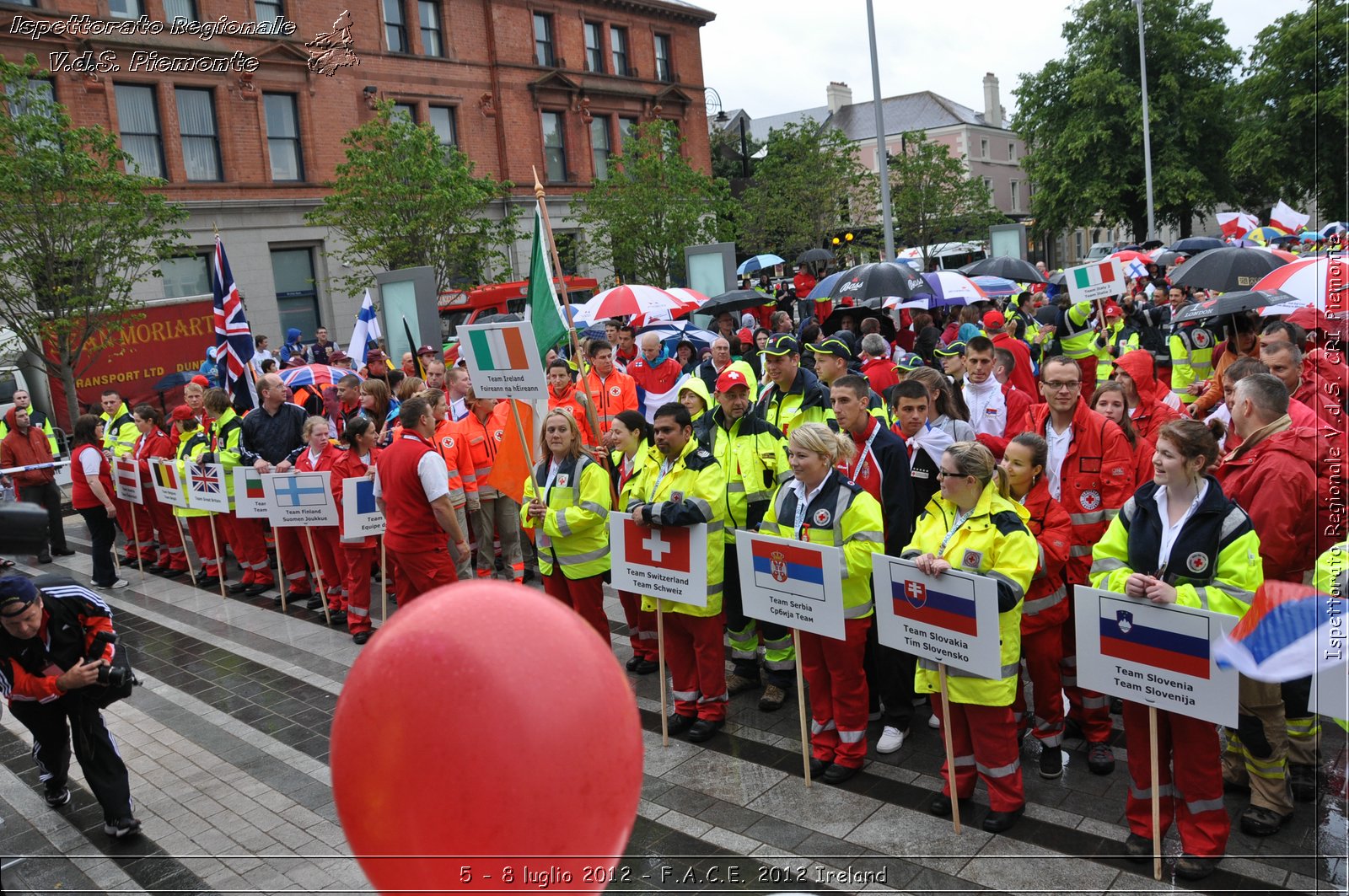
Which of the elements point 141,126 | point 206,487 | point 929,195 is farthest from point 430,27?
point 206,487

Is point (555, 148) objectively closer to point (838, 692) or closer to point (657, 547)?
point (657, 547)

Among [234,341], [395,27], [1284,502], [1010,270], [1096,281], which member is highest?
[395,27]

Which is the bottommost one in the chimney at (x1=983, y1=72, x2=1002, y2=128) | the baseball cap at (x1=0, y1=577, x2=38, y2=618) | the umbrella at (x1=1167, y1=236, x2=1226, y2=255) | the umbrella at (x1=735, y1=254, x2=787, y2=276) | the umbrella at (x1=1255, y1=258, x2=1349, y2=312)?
the baseball cap at (x1=0, y1=577, x2=38, y2=618)

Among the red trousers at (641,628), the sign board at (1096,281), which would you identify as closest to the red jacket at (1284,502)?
the red trousers at (641,628)

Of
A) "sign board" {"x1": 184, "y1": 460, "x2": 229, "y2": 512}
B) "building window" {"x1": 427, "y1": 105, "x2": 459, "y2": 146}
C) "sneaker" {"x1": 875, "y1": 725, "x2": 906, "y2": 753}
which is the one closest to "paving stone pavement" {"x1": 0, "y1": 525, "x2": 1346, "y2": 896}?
"sneaker" {"x1": 875, "y1": 725, "x2": 906, "y2": 753}

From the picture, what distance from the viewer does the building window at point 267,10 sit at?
28091 mm

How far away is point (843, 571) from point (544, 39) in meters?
36.7

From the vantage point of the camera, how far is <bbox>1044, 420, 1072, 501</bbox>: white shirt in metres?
5.85

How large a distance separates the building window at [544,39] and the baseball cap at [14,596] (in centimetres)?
3529

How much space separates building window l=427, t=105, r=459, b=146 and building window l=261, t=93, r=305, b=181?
5.21m

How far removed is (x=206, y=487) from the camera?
1054 centimetres

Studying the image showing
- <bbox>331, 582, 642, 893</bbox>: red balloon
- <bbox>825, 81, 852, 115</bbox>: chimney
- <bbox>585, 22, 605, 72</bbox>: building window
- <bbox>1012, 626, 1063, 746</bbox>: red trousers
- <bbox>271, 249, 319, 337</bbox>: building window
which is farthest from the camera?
<bbox>825, 81, 852, 115</bbox>: chimney

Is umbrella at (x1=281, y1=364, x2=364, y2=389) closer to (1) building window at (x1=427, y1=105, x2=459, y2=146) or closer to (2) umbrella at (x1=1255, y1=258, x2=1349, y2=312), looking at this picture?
(2) umbrella at (x1=1255, y1=258, x2=1349, y2=312)

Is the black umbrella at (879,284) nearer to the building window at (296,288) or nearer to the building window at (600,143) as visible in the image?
the building window at (296,288)
